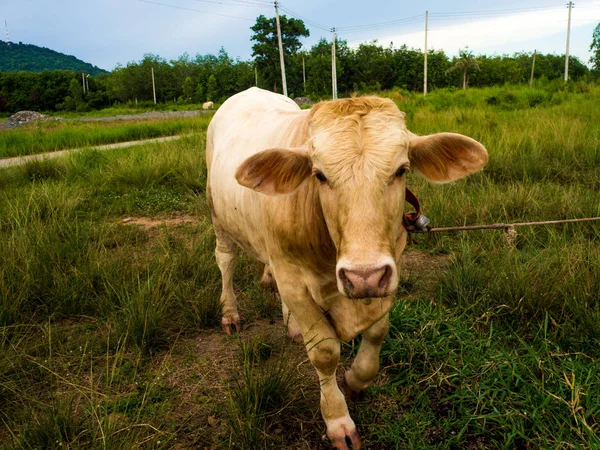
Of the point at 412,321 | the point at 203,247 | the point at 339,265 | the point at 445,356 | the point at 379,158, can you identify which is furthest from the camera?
the point at 203,247

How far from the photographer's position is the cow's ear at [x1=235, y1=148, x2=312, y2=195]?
1.88 meters

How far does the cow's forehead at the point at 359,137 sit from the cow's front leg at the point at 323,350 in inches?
26.1

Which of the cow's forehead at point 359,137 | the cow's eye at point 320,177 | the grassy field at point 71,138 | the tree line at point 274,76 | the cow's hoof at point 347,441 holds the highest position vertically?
the tree line at point 274,76

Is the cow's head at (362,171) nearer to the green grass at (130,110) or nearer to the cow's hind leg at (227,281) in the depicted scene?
the cow's hind leg at (227,281)

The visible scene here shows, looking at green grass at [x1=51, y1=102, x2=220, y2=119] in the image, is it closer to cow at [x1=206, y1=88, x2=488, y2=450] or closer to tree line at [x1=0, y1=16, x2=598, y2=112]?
tree line at [x1=0, y1=16, x2=598, y2=112]

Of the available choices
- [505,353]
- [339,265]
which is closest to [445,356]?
[505,353]

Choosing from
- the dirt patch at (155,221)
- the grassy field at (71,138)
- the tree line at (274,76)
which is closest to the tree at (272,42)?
the tree line at (274,76)

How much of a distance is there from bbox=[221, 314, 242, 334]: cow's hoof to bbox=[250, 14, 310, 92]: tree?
34.9 m

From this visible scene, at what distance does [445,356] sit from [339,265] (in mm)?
1185

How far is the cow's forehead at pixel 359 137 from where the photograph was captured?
1.66 metres

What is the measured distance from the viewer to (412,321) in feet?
8.79

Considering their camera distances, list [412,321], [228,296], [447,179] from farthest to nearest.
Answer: [228,296] < [412,321] < [447,179]

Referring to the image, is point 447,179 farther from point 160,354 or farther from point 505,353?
point 160,354

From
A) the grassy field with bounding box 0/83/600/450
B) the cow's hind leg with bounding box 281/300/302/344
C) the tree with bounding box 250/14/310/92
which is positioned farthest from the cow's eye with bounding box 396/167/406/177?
the tree with bounding box 250/14/310/92
